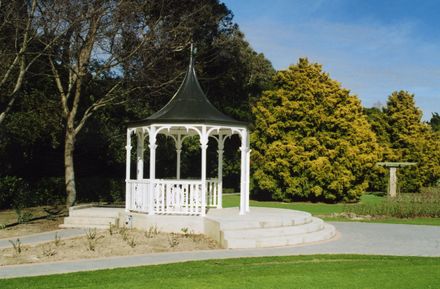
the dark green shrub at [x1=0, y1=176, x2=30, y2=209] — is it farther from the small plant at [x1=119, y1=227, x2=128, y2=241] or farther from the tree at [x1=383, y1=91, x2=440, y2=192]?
the tree at [x1=383, y1=91, x2=440, y2=192]

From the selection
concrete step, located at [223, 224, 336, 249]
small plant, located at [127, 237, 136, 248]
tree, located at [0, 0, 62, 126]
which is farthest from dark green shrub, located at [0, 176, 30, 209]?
concrete step, located at [223, 224, 336, 249]

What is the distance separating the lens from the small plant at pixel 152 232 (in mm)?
12797

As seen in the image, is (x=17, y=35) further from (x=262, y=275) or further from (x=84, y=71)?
(x=262, y=275)

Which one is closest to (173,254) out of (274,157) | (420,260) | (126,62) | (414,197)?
(420,260)

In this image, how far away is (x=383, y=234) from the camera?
14.7 metres

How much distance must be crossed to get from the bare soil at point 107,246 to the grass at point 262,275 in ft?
6.37

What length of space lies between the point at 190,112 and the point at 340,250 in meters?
5.70

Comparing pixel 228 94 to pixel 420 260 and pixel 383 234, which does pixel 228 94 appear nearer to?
pixel 383 234

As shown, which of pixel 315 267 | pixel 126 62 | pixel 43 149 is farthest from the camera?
pixel 43 149

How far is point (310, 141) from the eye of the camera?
93.7 ft

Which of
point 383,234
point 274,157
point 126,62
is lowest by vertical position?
point 383,234

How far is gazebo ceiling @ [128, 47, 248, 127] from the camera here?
1407 centimetres

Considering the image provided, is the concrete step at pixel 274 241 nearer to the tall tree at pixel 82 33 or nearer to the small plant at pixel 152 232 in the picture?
the small plant at pixel 152 232

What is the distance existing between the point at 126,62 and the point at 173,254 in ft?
35.7
